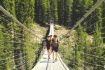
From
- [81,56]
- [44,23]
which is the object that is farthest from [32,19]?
[81,56]

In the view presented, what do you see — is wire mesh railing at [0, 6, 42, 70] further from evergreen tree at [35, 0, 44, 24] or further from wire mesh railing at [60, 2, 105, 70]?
evergreen tree at [35, 0, 44, 24]

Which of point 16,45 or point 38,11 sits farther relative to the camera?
point 38,11

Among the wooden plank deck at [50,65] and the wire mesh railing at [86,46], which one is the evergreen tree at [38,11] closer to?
the wire mesh railing at [86,46]

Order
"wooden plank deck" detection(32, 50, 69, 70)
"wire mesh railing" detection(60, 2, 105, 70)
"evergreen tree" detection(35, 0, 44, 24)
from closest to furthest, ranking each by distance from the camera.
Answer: "wooden plank deck" detection(32, 50, 69, 70) → "wire mesh railing" detection(60, 2, 105, 70) → "evergreen tree" detection(35, 0, 44, 24)

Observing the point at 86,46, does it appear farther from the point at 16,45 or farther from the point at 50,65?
the point at 50,65

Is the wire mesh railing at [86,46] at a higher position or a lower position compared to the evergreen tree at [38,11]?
lower

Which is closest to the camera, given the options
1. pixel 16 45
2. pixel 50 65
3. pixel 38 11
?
pixel 50 65

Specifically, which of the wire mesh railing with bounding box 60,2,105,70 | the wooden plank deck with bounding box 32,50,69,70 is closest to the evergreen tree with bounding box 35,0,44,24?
the wire mesh railing with bounding box 60,2,105,70

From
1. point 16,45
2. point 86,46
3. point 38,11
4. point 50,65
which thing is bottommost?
point 50,65

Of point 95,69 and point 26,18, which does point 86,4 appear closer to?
point 26,18

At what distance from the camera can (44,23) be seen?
8406 cm

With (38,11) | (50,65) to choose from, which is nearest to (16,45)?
(38,11)

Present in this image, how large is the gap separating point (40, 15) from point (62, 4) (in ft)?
18.0

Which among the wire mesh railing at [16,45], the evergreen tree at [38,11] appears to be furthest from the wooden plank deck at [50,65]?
the evergreen tree at [38,11]
